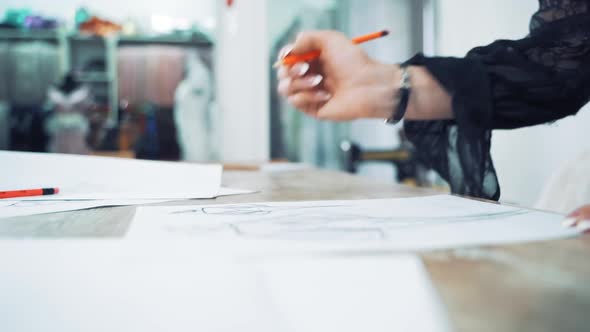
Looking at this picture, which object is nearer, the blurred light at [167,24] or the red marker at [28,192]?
the red marker at [28,192]

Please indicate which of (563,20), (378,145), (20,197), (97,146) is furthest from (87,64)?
(563,20)

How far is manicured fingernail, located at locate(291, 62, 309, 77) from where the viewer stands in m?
0.51

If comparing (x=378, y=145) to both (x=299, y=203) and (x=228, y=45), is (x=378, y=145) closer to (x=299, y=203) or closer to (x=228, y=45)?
(x=228, y=45)

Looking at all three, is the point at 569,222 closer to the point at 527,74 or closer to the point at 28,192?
the point at 527,74

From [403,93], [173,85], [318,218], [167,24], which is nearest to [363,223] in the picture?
[318,218]

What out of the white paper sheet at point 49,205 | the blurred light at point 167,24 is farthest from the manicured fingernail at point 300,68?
the blurred light at point 167,24

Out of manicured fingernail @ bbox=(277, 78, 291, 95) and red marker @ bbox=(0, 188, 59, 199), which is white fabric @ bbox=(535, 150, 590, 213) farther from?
red marker @ bbox=(0, 188, 59, 199)

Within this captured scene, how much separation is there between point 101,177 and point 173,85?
3217 mm

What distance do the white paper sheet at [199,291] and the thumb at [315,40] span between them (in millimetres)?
331

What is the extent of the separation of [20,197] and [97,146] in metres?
2.97

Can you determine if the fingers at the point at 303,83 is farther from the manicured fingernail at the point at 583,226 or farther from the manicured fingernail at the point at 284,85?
the manicured fingernail at the point at 583,226

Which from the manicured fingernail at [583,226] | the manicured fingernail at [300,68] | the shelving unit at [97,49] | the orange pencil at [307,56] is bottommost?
the manicured fingernail at [583,226]

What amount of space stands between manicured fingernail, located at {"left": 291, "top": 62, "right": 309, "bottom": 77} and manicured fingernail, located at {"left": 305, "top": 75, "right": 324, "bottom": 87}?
10 millimetres

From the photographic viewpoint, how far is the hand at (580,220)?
229mm
